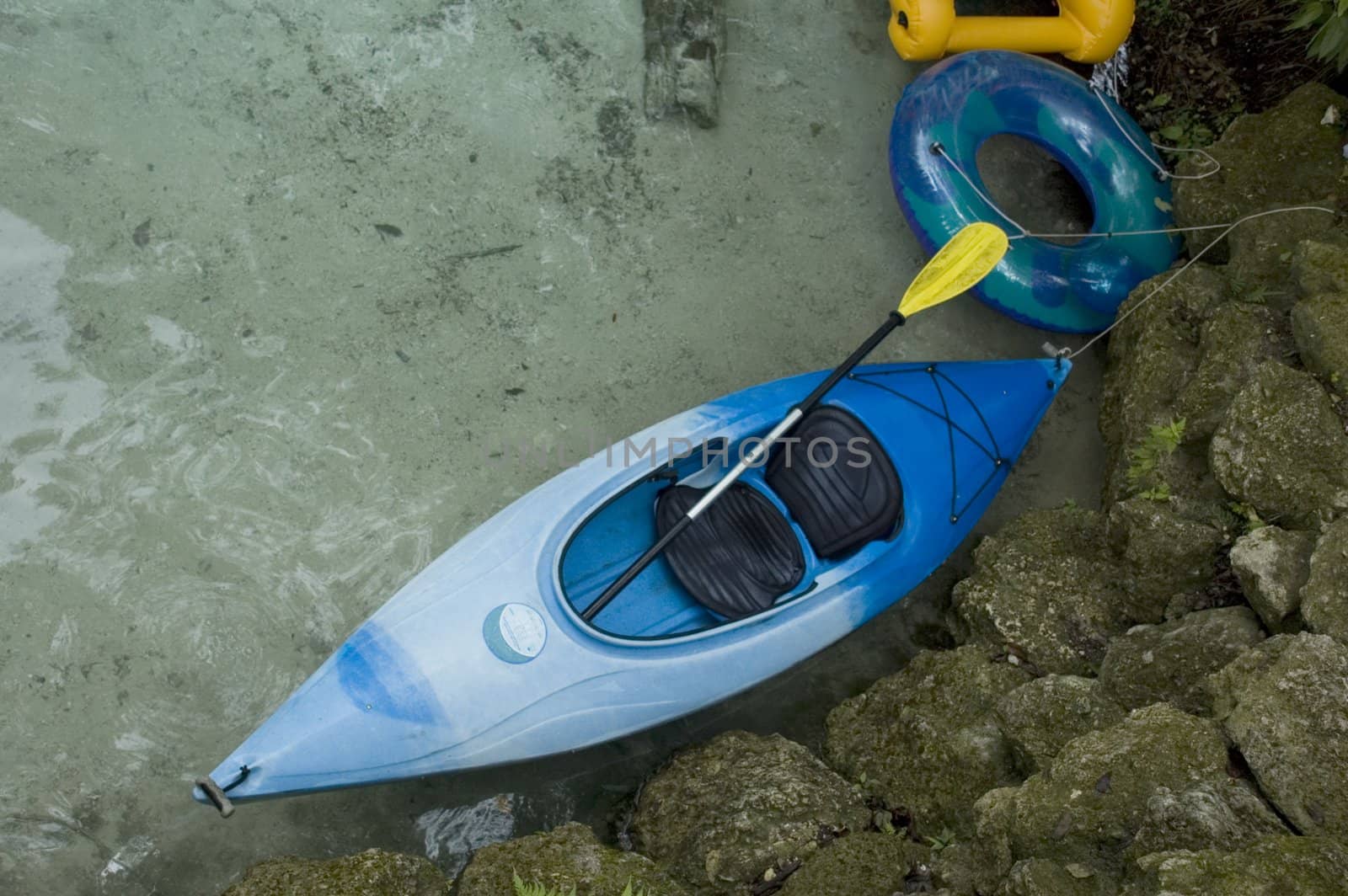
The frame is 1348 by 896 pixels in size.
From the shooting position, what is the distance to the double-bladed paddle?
4.04 metres

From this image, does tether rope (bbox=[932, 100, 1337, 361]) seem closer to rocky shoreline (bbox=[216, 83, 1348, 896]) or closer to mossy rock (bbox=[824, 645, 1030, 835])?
rocky shoreline (bbox=[216, 83, 1348, 896])

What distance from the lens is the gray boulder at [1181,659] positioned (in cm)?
343

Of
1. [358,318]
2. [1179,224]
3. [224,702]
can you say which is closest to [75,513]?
[224,702]

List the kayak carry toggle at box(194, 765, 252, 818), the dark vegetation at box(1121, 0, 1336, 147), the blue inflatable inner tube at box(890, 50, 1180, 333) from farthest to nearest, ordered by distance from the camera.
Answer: the dark vegetation at box(1121, 0, 1336, 147) < the blue inflatable inner tube at box(890, 50, 1180, 333) < the kayak carry toggle at box(194, 765, 252, 818)

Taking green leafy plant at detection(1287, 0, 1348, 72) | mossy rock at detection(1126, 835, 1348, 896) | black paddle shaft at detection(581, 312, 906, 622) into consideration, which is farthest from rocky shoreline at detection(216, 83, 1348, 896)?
black paddle shaft at detection(581, 312, 906, 622)

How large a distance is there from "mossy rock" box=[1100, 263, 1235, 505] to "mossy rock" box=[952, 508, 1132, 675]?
28 cm

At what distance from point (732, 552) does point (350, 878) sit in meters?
1.62

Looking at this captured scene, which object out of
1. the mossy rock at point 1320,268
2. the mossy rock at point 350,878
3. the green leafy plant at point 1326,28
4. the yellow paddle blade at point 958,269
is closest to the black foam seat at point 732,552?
the yellow paddle blade at point 958,269

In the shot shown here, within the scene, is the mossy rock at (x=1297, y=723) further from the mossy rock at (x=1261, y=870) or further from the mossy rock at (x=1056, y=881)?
the mossy rock at (x=1056, y=881)

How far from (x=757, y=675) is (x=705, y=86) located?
8.31 ft

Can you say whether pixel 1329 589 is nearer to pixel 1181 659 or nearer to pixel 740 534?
pixel 1181 659

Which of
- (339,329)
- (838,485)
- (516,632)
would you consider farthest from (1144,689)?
(339,329)

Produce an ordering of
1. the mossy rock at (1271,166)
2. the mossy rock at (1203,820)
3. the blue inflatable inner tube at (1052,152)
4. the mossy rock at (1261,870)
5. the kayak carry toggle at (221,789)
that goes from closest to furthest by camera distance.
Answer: the mossy rock at (1261,870) < the mossy rock at (1203,820) < the kayak carry toggle at (221,789) < the mossy rock at (1271,166) < the blue inflatable inner tube at (1052,152)

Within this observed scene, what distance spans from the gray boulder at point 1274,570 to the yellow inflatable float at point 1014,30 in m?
2.35
